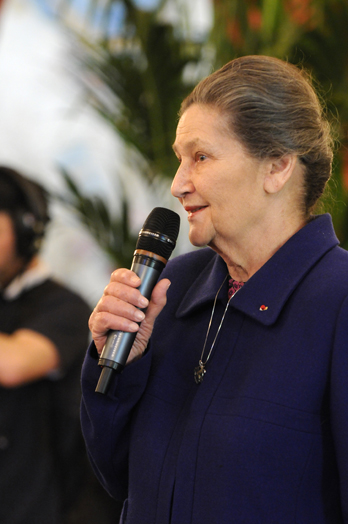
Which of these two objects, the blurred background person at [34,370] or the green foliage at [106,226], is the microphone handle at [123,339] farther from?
the green foliage at [106,226]

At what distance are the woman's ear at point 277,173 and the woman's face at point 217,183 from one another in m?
0.01

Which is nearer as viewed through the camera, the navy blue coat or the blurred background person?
the navy blue coat

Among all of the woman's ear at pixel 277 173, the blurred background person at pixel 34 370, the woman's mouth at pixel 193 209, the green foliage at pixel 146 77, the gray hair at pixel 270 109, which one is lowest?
the blurred background person at pixel 34 370

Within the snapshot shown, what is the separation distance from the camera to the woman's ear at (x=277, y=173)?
1.09 m

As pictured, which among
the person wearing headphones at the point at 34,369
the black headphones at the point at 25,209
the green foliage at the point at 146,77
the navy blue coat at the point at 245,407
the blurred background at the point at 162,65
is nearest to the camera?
the navy blue coat at the point at 245,407

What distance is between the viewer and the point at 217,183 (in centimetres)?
109

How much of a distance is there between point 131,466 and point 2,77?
9.31 feet

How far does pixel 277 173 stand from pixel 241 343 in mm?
320

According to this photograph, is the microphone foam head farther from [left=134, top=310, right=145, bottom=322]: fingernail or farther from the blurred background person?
the blurred background person

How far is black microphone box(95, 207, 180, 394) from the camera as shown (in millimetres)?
1009

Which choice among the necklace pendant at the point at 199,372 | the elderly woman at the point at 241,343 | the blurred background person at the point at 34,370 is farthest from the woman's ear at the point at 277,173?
the blurred background person at the point at 34,370

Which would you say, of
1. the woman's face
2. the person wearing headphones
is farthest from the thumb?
the person wearing headphones

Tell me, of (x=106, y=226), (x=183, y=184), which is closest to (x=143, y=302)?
(x=183, y=184)

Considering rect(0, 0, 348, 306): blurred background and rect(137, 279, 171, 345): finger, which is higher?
rect(0, 0, 348, 306): blurred background
